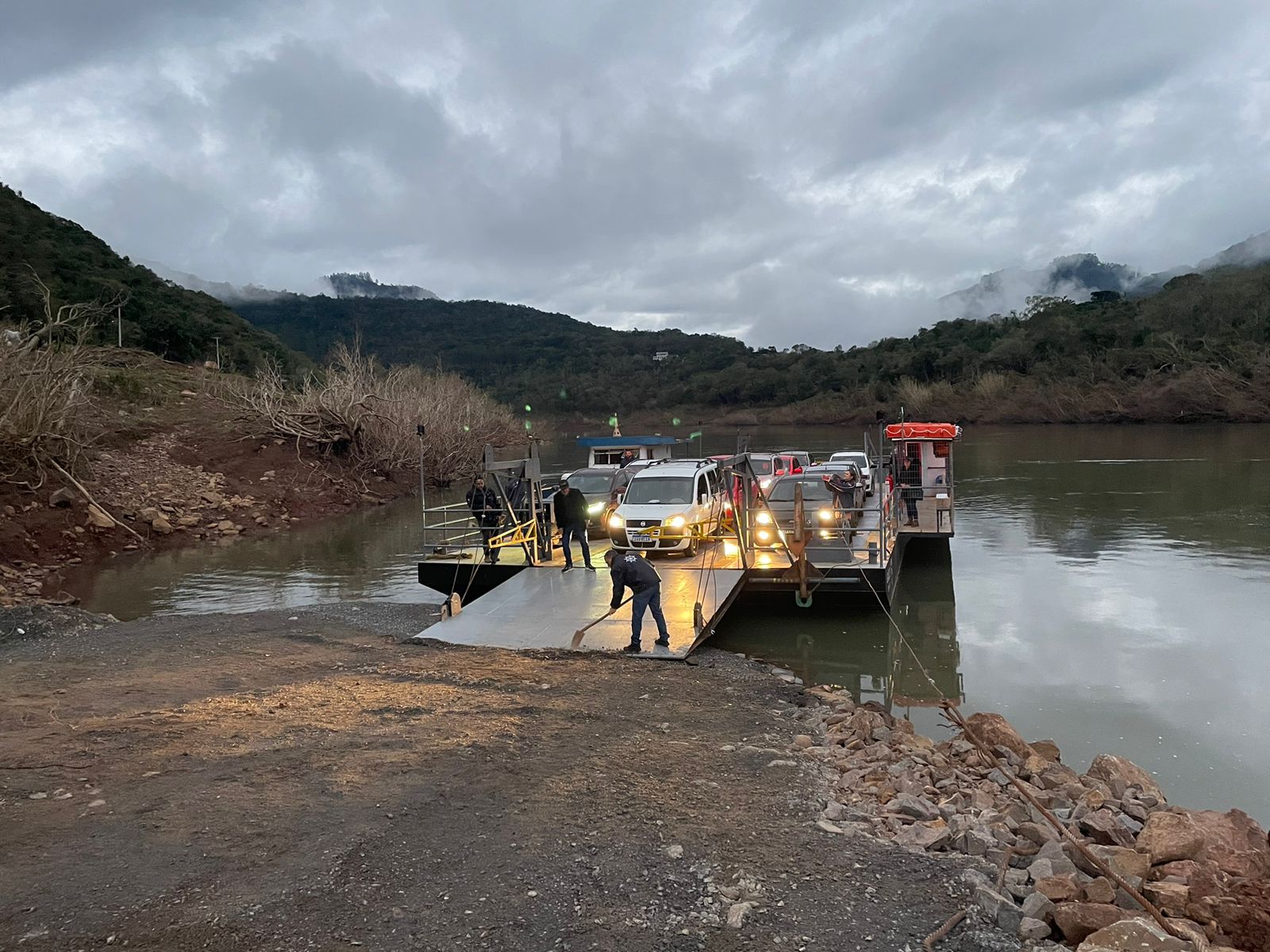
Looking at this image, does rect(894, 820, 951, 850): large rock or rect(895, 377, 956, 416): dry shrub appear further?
rect(895, 377, 956, 416): dry shrub

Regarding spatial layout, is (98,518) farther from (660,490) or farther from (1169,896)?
(1169,896)

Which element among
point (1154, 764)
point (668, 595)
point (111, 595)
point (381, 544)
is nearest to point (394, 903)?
point (1154, 764)

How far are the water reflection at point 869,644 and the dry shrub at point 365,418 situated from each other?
21.1 meters

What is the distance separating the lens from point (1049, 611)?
15406mm

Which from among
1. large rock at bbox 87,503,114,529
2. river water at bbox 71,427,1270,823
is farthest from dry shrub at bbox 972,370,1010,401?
large rock at bbox 87,503,114,529

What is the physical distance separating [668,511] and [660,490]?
2.47 ft

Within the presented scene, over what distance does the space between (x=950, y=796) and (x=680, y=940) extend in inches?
116

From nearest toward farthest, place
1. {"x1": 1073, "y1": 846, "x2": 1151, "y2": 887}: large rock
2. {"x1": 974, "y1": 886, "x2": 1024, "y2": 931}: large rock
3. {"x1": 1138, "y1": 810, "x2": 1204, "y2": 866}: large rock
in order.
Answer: {"x1": 974, "y1": 886, "x2": 1024, "y2": 931}: large rock → {"x1": 1073, "y1": 846, "x2": 1151, "y2": 887}: large rock → {"x1": 1138, "y1": 810, "x2": 1204, "y2": 866}: large rock

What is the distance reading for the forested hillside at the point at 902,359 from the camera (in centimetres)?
7331

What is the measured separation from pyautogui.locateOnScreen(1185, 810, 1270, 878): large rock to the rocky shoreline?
0.4 inches

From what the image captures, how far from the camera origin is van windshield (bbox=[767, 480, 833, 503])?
18.3 meters

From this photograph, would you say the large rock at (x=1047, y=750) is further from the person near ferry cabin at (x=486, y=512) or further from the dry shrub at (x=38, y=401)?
the dry shrub at (x=38, y=401)

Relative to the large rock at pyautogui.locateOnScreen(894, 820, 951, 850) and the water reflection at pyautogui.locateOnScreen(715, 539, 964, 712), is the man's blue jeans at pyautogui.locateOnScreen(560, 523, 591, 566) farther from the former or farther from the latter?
the large rock at pyautogui.locateOnScreen(894, 820, 951, 850)

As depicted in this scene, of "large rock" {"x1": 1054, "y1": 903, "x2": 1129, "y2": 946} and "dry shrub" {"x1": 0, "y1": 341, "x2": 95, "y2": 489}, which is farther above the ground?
"dry shrub" {"x1": 0, "y1": 341, "x2": 95, "y2": 489}
